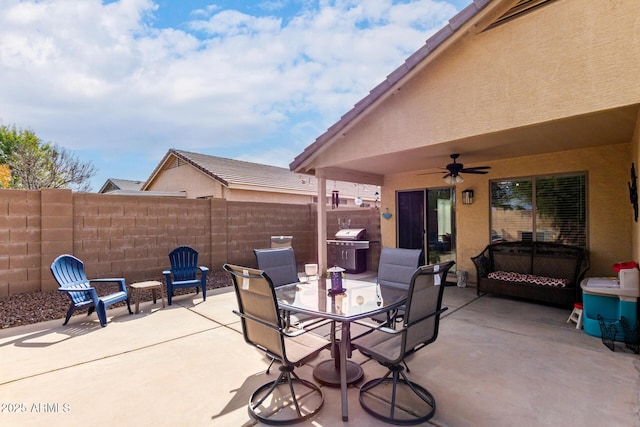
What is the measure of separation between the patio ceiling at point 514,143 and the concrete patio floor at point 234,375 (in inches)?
112

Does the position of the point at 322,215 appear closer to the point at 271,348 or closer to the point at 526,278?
the point at 526,278

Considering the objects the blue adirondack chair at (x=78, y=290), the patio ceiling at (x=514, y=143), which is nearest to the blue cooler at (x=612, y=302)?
the patio ceiling at (x=514, y=143)

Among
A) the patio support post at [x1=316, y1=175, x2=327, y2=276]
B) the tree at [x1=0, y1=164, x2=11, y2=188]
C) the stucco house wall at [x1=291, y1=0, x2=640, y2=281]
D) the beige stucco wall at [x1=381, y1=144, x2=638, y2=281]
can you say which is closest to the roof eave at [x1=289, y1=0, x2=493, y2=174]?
the stucco house wall at [x1=291, y1=0, x2=640, y2=281]

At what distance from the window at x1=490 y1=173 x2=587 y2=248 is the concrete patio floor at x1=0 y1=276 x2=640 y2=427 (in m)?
2.08

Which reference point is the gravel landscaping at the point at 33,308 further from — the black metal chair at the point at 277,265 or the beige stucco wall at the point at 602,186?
the beige stucco wall at the point at 602,186

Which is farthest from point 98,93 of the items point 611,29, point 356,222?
point 611,29

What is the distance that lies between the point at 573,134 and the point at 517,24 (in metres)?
2.01

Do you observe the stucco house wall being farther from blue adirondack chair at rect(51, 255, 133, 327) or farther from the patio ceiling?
blue adirondack chair at rect(51, 255, 133, 327)

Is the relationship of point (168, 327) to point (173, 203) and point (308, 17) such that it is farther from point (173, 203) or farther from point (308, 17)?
point (308, 17)

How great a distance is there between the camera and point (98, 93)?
12.5 meters

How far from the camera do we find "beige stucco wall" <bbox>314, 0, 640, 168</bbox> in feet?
10.8

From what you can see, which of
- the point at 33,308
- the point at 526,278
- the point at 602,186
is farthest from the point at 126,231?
the point at 602,186

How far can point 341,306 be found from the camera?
268 centimetres

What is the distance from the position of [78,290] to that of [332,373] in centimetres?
397
